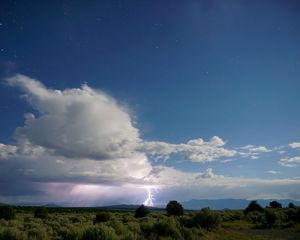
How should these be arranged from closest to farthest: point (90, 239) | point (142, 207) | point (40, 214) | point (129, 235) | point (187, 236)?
point (90, 239) < point (129, 235) < point (187, 236) < point (40, 214) < point (142, 207)

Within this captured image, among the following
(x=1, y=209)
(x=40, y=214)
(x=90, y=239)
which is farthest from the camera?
(x=40, y=214)

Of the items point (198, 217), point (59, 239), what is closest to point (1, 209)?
point (198, 217)

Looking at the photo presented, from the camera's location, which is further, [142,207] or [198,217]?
[142,207]

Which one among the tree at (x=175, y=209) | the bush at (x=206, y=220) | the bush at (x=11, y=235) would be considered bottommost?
the bush at (x=11, y=235)

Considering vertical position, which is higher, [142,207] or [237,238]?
[142,207]

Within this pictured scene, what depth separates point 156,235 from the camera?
80.3 feet

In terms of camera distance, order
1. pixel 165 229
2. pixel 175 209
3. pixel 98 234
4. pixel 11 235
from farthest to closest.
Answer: pixel 175 209
pixel 165 229
pixel 11 235
pixel 98 234

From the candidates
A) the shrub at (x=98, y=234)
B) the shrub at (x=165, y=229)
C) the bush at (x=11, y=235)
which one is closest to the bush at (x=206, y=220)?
the shrub at (x=165, y=229)

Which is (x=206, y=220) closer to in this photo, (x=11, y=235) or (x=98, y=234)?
(x=98, y=234)

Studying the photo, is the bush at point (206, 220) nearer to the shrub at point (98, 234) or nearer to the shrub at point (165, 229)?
the shrub at point (165, 229)

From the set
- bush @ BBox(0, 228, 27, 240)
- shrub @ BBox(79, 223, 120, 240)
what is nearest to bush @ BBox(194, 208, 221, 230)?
shrub @ BBox(79, 223, 120, 240)

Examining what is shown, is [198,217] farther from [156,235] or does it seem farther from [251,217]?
[251,217]

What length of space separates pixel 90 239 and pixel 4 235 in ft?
13.1

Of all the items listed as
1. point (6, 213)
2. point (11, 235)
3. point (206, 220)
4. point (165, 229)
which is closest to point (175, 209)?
point (206, 220)
